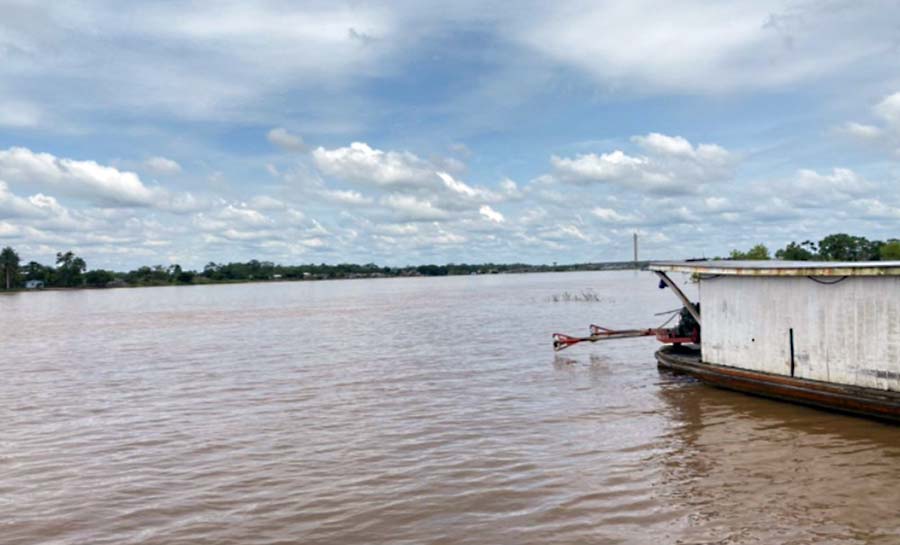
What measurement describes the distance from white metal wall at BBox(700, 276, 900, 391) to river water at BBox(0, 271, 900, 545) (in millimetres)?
894

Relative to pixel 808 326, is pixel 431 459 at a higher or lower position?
lower

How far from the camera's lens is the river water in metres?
7.86

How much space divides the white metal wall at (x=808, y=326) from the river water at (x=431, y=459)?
2.93 ft

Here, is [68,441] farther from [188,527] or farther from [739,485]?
[739,485]

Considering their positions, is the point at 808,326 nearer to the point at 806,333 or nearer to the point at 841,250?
the point at 806,333

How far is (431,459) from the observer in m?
10.6

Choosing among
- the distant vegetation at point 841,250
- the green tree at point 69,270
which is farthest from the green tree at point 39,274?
the distant vegetation at point 841,250

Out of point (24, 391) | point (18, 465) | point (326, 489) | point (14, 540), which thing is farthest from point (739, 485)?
point (24, 391)

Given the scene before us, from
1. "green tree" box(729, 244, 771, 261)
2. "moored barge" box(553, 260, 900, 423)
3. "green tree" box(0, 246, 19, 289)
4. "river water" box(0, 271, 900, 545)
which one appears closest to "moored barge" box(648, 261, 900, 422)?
"moored barge" box(553, 260, 900, 423)

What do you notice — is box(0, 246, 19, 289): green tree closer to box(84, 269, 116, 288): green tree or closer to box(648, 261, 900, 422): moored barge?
box(84, 269, 116, 288): green tree

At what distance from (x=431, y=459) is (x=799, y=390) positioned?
24.7 ft

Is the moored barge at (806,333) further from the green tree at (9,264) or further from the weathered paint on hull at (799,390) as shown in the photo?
the green tree at (9,264)

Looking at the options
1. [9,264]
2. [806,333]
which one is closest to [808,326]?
[806,333]

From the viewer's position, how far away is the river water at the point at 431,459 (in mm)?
7863
